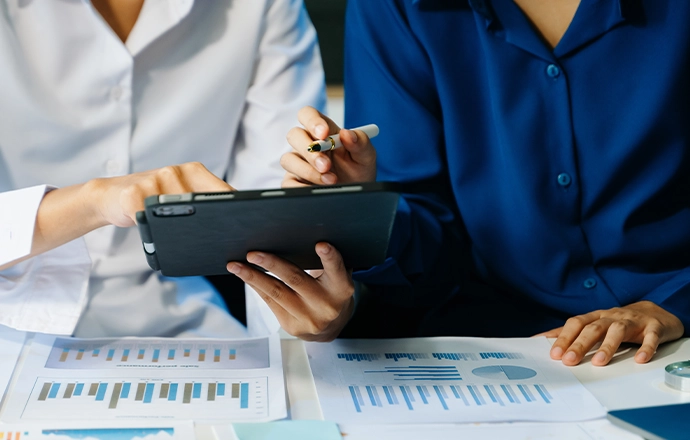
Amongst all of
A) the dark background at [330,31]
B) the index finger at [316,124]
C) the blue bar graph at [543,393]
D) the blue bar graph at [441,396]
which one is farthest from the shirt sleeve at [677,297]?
the dark background at [330,31]

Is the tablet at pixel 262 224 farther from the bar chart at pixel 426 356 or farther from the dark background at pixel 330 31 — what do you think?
the dark background at pixel 330 31

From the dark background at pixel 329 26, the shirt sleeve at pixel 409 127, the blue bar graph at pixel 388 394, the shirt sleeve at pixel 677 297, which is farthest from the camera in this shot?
the dark background at pixel 329 26

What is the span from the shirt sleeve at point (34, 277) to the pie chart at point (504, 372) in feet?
1.62

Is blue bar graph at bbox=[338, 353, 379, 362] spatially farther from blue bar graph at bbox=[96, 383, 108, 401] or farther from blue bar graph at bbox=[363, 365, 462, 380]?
blue bar graph at bbox=[96, 383, 108, 401]

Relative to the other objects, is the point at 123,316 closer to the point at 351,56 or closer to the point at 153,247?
the point at 153,247

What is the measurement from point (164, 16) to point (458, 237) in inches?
21.7

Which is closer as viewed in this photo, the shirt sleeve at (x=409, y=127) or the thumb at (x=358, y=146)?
the thumb at (x=358, y=146)

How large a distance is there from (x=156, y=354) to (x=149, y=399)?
0.12m

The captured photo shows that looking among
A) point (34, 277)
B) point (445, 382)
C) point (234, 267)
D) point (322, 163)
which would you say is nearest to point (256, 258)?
point (234, 267)

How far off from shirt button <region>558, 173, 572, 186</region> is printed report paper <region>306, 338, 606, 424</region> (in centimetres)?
24

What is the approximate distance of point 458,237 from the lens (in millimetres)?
1133

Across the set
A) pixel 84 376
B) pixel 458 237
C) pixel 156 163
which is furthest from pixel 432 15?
pixel 84 376

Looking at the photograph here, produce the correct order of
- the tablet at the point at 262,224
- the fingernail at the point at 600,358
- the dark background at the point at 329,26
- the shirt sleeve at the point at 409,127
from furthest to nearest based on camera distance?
the dark background at the point at 329,26 → the shirt sleeve at the point at 409,127 → the fingernail at the point at 600,358 → the tablet at the point at 262,224

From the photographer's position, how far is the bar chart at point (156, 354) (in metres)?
0.82
